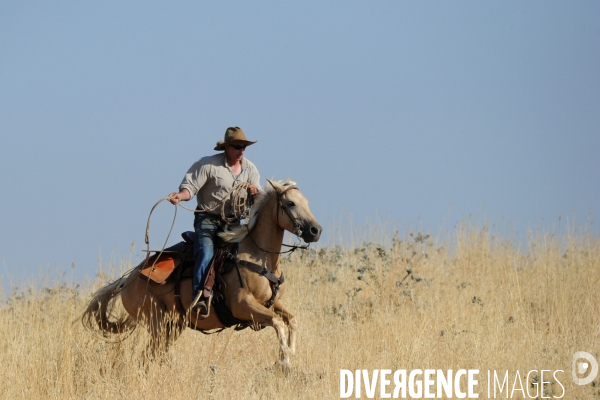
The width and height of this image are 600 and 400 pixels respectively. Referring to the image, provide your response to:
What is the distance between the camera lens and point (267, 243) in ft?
29.5

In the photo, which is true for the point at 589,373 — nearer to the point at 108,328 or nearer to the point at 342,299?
the point at 342,299

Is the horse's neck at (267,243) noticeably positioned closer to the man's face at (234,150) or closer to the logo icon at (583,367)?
the man's face at (234,150)

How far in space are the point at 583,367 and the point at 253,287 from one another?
12.0 ft

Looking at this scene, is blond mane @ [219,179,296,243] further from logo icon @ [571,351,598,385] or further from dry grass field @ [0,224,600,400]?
logo icon @ [571,351,598,385]

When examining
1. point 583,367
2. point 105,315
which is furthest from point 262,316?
point 583,367

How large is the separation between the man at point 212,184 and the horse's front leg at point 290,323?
80 cm

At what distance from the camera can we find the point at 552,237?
538 inches

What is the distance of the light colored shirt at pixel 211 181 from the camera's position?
9.30 metres

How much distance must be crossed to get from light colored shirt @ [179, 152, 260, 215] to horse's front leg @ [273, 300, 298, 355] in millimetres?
1274

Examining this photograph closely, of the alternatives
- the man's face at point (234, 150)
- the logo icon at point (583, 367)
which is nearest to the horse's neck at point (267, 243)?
the man's face at point (234, 150)

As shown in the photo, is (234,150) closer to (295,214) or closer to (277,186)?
(277,186)

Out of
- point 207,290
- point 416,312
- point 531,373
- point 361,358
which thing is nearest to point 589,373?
point 531,373

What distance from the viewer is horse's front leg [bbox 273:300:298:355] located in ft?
27.9

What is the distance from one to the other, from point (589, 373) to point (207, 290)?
4.19m
